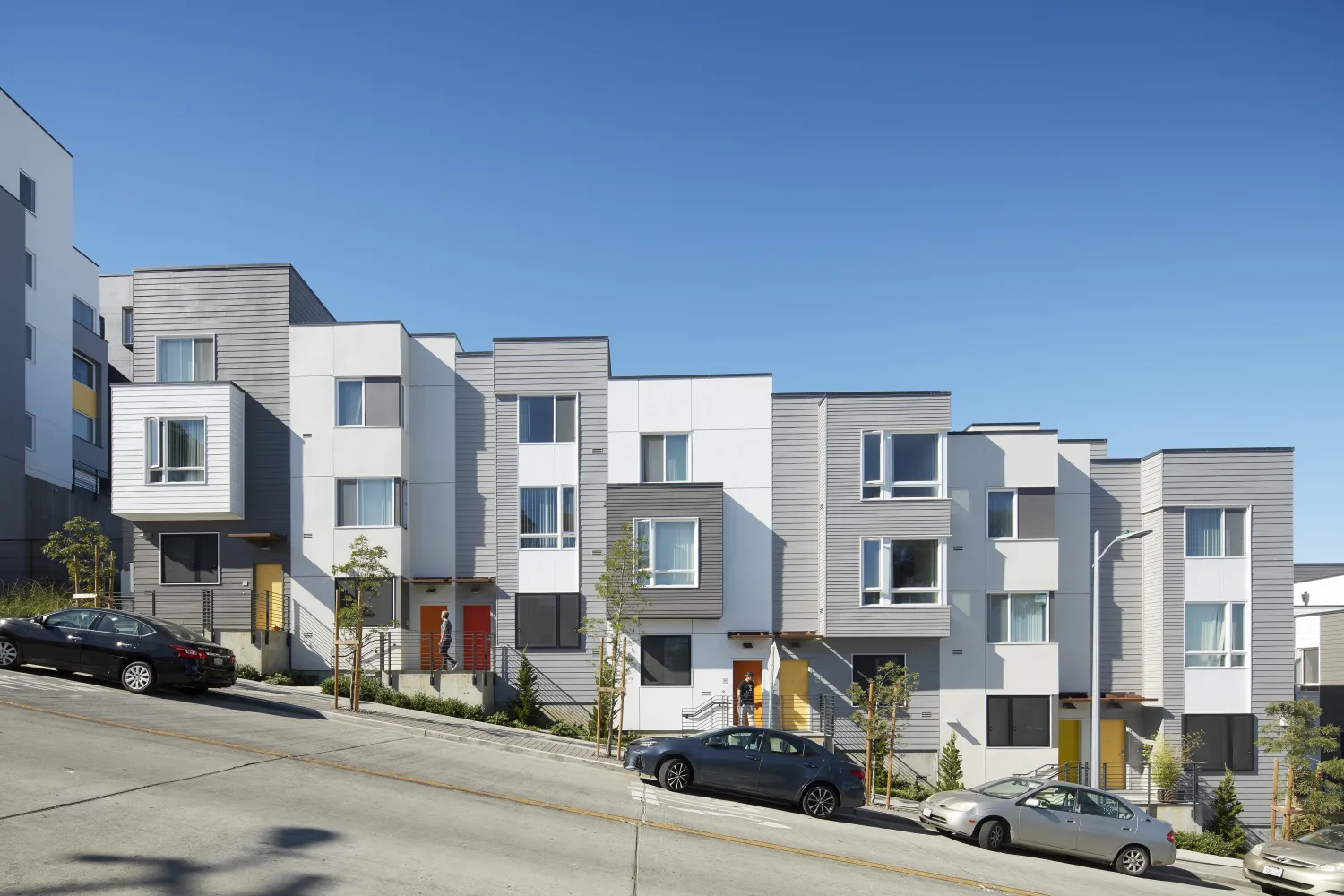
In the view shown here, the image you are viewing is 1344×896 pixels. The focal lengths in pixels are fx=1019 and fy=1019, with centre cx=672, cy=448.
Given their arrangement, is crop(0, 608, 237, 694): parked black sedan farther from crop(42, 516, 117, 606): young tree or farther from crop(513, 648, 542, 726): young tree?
crop(513, 648, 542, 726): young tree

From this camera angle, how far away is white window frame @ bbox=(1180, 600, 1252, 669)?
30.3 metres

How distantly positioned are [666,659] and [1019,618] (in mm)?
10566

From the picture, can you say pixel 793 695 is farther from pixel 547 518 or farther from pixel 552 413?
pixel 552 413

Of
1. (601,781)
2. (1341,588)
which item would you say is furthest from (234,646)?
(1341,588)

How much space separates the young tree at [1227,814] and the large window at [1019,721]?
4755mm

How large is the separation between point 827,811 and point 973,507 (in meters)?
14.5

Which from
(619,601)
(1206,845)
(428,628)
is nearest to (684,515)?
(619,601)

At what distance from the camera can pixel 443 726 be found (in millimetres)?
23516

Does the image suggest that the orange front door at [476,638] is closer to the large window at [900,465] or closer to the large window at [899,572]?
the large window at [899,572]

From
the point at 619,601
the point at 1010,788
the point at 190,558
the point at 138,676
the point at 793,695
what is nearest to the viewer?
the point at 1010,788

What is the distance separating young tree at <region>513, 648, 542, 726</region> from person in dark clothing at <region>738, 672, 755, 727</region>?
18.7 ft

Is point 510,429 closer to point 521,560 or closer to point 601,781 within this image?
point 521,560

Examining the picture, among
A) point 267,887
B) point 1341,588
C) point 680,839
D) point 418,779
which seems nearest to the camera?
point 267,887

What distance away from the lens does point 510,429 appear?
30391mm
